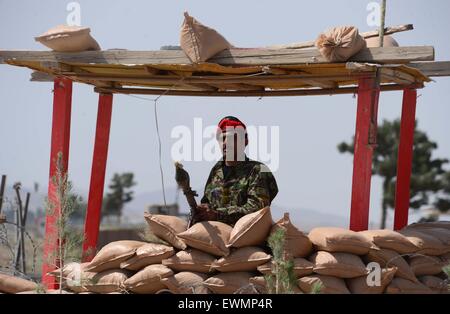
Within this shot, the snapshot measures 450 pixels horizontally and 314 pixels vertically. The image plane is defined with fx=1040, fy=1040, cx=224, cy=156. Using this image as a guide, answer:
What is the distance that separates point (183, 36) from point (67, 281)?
200cm

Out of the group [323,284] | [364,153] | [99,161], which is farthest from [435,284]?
[99,161]

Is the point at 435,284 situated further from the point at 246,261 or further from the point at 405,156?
the point at 405,156

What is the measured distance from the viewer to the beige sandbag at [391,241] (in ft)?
23.8

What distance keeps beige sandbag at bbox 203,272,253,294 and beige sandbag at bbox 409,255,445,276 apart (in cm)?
124

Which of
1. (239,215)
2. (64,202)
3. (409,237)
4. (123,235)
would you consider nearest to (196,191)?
(239,215)

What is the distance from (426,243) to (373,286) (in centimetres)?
66

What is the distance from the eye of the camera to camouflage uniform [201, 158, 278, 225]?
7680mm

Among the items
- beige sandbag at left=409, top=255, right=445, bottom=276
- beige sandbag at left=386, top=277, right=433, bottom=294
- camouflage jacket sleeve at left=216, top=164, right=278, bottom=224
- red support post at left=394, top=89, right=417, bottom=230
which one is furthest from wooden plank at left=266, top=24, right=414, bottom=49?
beige sandbag at left=386, top=277, right=433, bottom=294

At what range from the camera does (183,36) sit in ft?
25.6

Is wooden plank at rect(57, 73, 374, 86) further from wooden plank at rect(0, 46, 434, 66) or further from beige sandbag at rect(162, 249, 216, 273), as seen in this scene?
beige sandbag at rect(162, 249, 216, 273)

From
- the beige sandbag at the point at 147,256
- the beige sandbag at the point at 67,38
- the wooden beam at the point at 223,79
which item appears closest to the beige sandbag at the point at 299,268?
the beige sandbag at the point at 147,256

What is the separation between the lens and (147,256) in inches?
284

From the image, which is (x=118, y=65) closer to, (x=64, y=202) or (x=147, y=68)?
(x=147, y=68)

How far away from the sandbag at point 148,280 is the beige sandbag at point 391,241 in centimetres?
143
